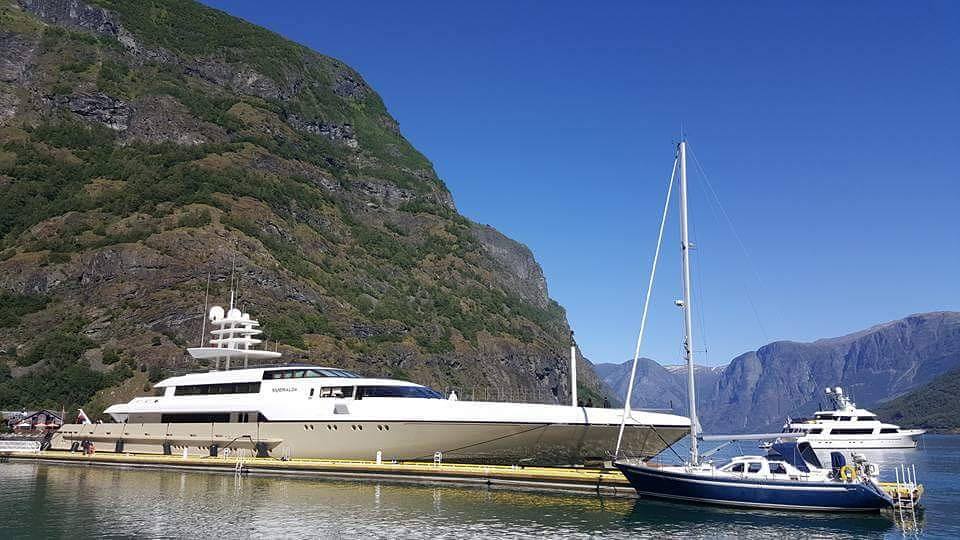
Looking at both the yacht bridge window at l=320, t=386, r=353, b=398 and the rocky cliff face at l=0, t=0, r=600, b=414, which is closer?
the yacht bridge window at l=320, t=386, r=353, b=398

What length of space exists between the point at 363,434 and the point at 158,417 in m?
15.0

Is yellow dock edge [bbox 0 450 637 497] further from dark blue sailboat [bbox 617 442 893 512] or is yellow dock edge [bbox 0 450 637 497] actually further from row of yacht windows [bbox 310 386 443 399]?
row of yacht windows [bbox 310 386 443 399]

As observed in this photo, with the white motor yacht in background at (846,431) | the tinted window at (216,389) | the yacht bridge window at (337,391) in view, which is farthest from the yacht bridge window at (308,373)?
the white motor yacht in background at (846,431)

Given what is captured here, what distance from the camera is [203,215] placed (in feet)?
271

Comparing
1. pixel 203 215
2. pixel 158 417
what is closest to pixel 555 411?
pixel 158 417

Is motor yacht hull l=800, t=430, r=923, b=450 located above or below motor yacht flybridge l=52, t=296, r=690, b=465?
below

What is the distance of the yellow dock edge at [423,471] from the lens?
2745 centimetres

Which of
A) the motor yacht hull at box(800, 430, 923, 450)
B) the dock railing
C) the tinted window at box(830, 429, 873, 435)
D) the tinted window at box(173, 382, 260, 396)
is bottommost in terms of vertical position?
the motor yacht hull at box(800, 430, 923, 450)

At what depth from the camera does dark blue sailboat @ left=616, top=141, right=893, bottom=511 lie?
883 inches

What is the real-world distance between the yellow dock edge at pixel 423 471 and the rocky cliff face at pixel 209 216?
31.4 metres

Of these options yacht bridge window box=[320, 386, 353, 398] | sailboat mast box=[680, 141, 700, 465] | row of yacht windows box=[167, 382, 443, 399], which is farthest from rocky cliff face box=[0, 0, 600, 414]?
sailboat mast box=[680, 141, 700, 465]

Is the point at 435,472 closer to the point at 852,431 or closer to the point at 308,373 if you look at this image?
the point at 308,373

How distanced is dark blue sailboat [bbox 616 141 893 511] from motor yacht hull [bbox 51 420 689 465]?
23.1 feet

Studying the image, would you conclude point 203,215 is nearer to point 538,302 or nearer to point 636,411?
point 636,411
